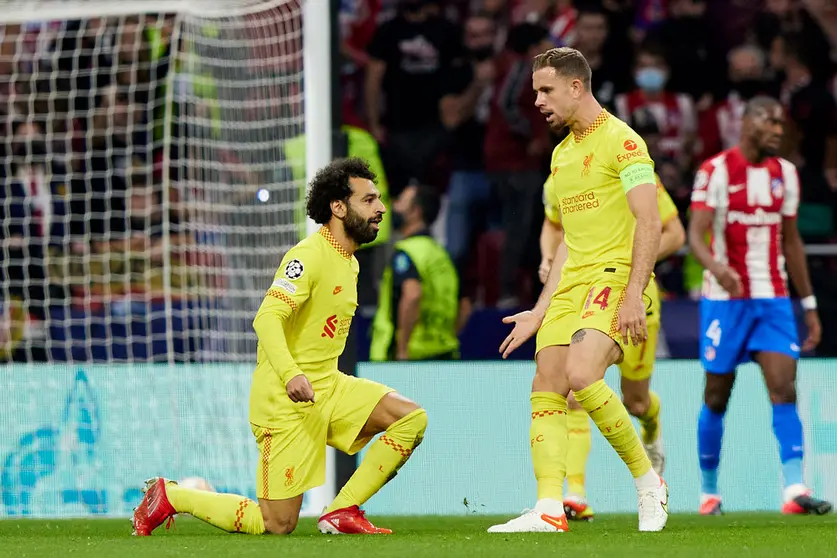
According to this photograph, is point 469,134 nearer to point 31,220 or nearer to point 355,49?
Answer: point 355,49

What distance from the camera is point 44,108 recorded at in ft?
36.7

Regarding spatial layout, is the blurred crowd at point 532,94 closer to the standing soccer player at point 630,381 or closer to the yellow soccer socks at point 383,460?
the standing soccer player at point 630,381

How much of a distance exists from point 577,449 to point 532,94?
5050 mm

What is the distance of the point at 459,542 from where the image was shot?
5.90 m

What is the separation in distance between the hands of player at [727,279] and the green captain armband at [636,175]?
7.42 ft

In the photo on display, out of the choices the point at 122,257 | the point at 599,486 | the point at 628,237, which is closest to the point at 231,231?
the point at 122,257

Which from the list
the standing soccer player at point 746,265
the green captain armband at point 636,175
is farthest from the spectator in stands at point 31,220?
the green captain armband at point 636,175

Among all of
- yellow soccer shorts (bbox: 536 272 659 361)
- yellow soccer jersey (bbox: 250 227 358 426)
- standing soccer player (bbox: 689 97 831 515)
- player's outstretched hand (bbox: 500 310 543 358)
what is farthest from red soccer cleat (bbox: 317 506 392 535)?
standing soccer player (bbox: 689 97 831 515)

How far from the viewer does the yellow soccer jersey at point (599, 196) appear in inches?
253

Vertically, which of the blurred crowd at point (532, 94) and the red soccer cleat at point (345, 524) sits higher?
the blurred crowd at point (532, 94)

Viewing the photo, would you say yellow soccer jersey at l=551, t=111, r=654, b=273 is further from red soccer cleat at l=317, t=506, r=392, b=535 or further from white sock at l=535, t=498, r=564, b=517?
red soccer cleat at l=317, t=506, r=392, b=535

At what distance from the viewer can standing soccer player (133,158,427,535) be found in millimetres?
6680

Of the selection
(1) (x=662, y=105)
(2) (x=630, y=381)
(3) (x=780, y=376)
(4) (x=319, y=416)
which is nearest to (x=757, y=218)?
(3) (x=780, y=376)

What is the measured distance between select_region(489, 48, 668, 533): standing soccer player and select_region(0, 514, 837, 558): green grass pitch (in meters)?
0.26
